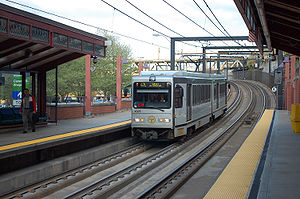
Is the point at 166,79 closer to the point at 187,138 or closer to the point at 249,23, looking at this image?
the point at 187,138

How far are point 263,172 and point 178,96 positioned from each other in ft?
24.5

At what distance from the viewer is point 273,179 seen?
8.55 meters

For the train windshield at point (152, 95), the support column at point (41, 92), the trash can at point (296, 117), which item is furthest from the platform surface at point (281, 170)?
the support column at point (41, 92)

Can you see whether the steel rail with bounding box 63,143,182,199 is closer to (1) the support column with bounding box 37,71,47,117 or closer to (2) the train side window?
(2) the train side window

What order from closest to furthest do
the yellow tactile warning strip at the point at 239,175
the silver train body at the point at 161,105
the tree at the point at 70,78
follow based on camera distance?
the yellow tactile warning strip at the point at 239,175
the silver train body at the point at 161,105
the tree at the point at 70,78

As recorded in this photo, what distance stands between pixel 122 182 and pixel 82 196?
1623 millimetres

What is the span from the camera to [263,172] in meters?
9.31

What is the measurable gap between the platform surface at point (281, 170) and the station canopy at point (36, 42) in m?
8.96

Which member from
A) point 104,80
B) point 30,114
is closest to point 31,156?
point 30,114

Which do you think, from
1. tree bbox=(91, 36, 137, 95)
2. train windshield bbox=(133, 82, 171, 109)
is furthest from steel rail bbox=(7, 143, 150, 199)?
tree bbox=(91, 36, 137, 95)

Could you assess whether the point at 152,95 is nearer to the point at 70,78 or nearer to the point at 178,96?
the point at 178,96

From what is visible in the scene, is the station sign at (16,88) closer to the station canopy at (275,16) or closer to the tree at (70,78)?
the station canopy at (275,16)

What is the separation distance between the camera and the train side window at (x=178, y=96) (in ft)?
53.1

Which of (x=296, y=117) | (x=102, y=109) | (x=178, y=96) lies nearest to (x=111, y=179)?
(x=178, y=96)
